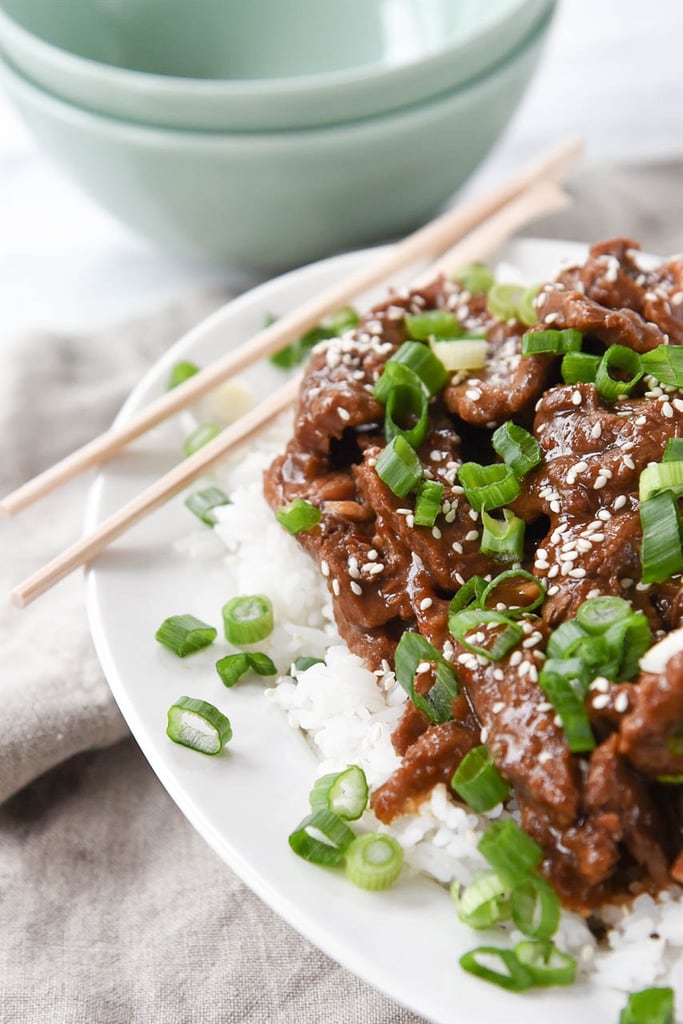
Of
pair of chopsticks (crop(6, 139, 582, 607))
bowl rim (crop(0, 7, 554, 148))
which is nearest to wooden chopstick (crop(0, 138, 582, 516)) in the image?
pair of chopsticks (crop(6, 139, 582, 607))

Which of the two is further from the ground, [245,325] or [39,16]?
[39,16]

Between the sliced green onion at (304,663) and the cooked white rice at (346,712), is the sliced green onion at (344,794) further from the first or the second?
the sliced green onion at (304,663)

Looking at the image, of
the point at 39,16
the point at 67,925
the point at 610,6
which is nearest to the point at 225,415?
the point at 67,925

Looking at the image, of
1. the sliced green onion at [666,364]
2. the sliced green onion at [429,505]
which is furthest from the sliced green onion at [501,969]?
the sliced green onion at [666,364]

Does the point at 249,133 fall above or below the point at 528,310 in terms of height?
above

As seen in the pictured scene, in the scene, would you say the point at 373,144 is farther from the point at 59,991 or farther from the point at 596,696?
the point at 59,991

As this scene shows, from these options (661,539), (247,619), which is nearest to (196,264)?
(247,619)

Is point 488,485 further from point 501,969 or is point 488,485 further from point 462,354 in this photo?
point 501,969
